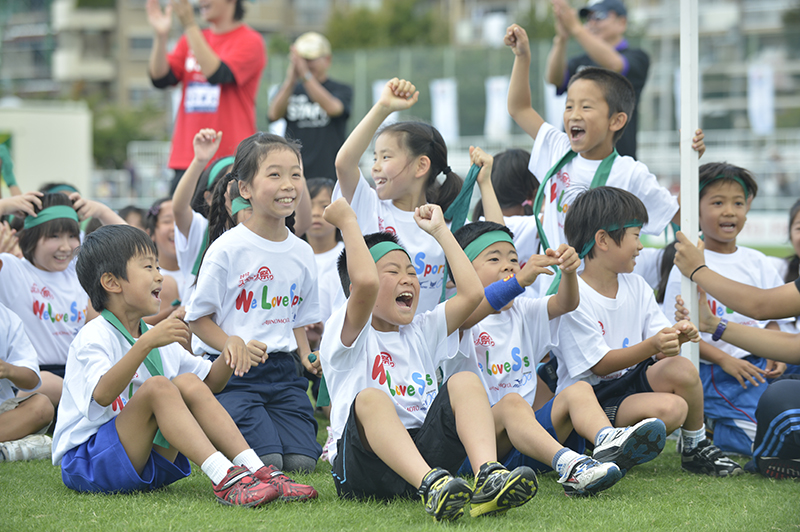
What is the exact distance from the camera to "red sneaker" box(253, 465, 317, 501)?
3016 mm

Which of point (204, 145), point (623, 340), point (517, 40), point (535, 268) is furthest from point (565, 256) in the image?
point (204, 145)

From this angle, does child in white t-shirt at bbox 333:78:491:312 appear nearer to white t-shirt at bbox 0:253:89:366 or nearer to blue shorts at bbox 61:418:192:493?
blue shorts at bbox 61:418:192:493

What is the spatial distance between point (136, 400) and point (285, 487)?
0.64m

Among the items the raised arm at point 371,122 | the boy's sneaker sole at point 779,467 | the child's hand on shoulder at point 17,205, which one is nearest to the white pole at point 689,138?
the boy's sneaker sole at point 779,467

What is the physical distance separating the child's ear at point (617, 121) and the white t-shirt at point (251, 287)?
1804mm

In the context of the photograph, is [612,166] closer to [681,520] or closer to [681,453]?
[681,453]

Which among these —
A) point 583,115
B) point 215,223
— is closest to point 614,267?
point 583,115

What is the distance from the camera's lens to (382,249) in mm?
3232

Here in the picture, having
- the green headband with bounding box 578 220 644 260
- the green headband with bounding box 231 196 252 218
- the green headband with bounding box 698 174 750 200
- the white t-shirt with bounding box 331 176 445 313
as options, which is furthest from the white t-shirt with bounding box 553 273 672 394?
the green headband with bounding box 231 196 252 218

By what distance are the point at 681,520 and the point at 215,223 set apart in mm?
2581

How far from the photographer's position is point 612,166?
4.26m

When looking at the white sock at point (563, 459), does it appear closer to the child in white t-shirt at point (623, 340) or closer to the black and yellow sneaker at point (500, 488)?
the black and yellow sneaker at point (500, 488)

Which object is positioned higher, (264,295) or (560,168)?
(560,168)

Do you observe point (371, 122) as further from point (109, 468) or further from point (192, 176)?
point (109, 468)
